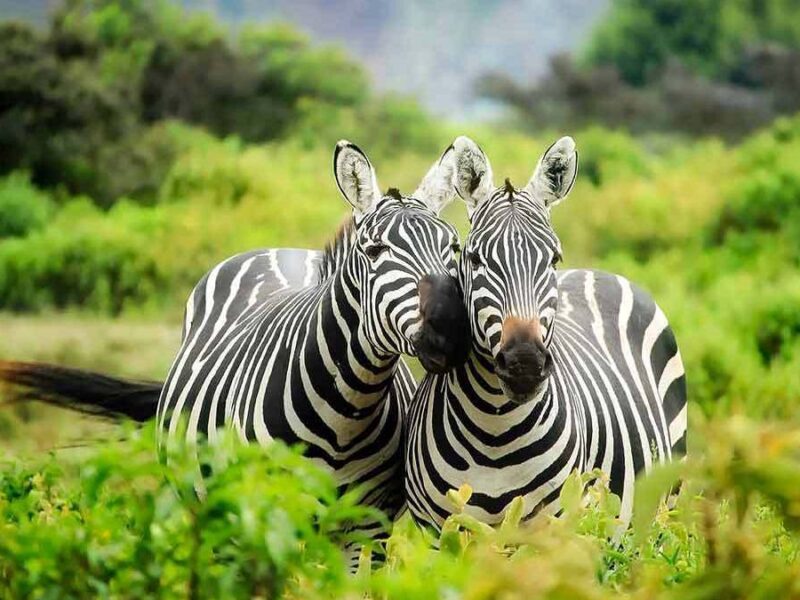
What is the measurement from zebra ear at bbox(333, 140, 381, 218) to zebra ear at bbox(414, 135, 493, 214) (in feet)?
0.51

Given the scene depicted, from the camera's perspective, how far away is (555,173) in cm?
453

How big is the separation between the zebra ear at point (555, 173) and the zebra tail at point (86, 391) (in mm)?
2196

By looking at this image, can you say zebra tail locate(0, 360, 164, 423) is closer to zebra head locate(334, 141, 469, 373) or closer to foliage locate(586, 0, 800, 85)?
zebra head locate(334, 141, 469, 373)

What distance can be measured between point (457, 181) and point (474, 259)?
486mm

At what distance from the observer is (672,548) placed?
10.4ft

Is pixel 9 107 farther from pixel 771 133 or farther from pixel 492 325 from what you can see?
pixel 492 325

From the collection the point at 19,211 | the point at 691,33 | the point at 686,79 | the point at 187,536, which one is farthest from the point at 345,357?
the point at 691,33

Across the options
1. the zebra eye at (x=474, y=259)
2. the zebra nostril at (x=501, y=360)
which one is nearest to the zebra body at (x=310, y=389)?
the zebra eye at (x=474, y=259)

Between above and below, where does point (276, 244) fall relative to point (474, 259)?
above

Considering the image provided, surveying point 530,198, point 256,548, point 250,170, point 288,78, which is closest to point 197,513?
point 256,548

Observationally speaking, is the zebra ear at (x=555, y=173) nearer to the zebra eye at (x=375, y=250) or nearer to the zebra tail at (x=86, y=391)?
the zebra eye at (x=375, y=250)

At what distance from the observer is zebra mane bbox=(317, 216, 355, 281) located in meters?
4.82

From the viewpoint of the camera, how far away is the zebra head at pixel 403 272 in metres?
3.99

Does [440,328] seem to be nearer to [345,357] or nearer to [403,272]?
[403,272]
